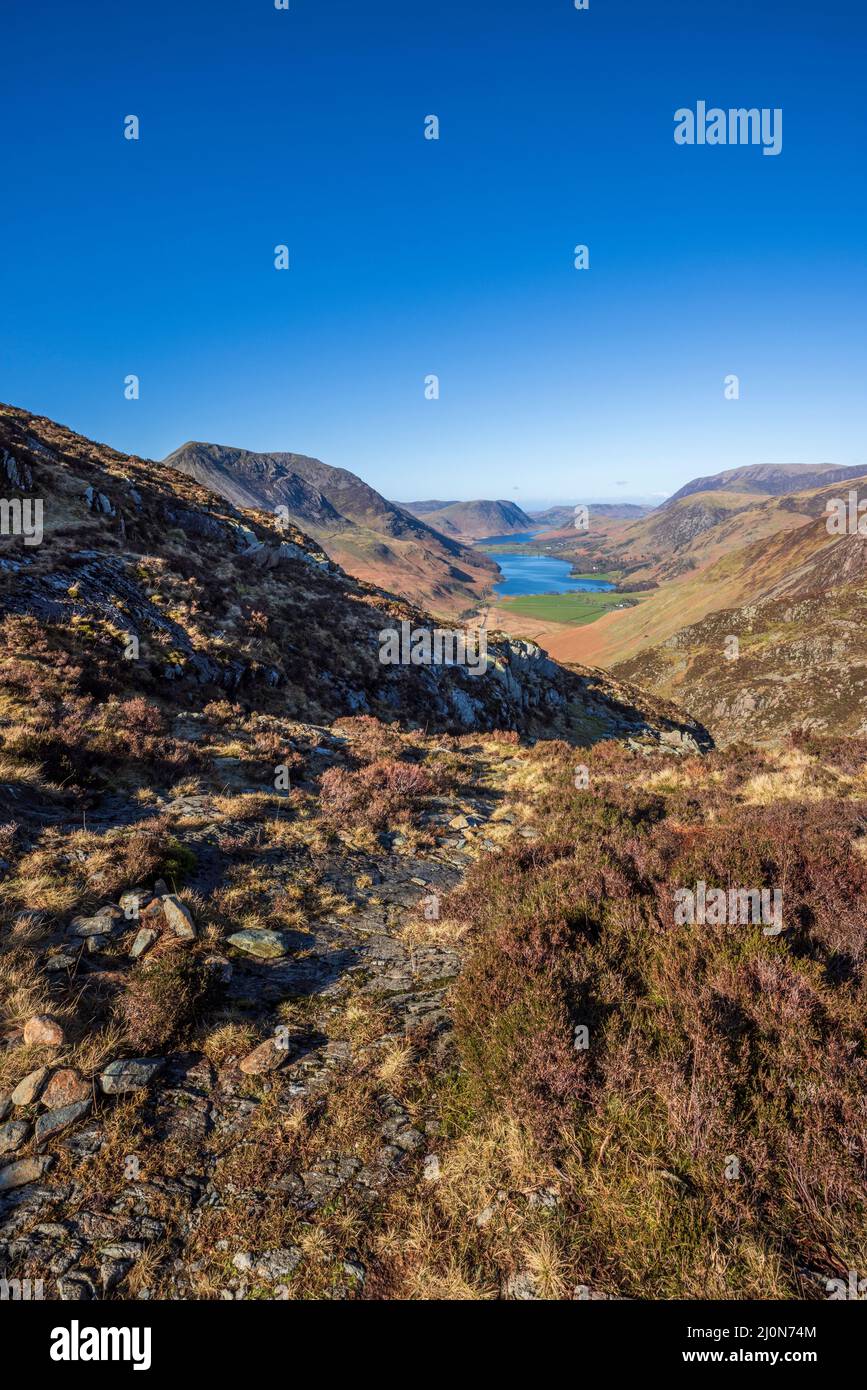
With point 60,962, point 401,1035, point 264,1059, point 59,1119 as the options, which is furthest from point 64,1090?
point 401,1035

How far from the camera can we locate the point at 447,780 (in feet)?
51.8

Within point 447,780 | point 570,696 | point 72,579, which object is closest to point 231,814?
point 447,780

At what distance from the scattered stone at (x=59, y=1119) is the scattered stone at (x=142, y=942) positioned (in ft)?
6.67

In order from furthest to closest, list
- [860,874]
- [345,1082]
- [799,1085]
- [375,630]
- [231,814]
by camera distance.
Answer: [375,630], [231,814], [860,874], [345,1082], [799,1085]

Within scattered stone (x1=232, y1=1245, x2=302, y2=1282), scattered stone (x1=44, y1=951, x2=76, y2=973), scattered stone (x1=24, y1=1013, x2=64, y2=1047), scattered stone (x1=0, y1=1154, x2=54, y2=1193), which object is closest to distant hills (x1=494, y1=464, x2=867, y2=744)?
scattered stone (x1=44, y1=951, x2=76, y2=973)

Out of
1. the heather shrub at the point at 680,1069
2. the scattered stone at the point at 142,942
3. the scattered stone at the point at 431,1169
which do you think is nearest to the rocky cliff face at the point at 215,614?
the scattered stone at the point at 142,942

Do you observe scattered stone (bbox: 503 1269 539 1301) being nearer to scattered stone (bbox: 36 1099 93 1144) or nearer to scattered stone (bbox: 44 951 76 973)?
scattered stone (bbox: 36 1099 93 1144)

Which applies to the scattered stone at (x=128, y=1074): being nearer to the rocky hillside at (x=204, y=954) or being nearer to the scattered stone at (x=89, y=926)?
the rocky hillside at (x=204, y=954)

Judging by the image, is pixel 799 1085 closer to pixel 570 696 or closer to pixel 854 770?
pixel 854 770

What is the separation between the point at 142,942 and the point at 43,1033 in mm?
Answer: 1583

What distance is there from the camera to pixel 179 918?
6.95m

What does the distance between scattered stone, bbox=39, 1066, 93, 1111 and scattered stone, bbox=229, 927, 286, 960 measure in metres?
2.56

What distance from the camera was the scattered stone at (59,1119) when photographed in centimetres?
428
